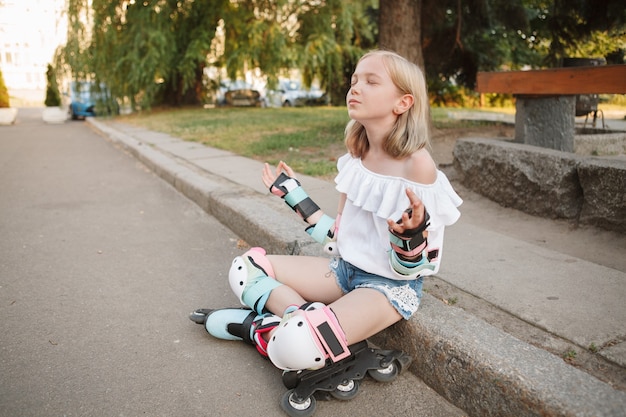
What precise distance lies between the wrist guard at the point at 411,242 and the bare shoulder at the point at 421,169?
35 centimetres

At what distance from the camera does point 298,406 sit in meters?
1.79

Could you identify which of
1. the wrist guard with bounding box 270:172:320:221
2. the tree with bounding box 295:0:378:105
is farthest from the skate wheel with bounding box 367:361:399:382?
the tree with bounding box 295:0:378:105

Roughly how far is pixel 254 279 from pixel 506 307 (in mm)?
1104

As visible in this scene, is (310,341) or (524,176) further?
(524,176)

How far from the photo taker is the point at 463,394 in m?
1.81

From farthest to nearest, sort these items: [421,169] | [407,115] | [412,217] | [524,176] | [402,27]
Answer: [402,27]
[524,176]
[407,115]
[421,169]
[412,217]

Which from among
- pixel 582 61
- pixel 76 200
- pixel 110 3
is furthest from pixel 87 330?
pixel 110 3

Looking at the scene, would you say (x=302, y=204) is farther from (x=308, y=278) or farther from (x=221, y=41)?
(x=221, y=41)

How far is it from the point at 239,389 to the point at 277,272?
56 cm

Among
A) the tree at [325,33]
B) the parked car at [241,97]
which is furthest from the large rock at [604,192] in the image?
the parked car at [241,97]

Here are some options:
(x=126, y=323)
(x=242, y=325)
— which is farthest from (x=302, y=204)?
(x=126, y=323)

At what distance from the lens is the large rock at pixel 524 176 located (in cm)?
369

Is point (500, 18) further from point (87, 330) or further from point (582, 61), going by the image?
point (87, 330)

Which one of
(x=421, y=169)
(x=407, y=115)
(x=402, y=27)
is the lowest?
(x=421, y=169)
